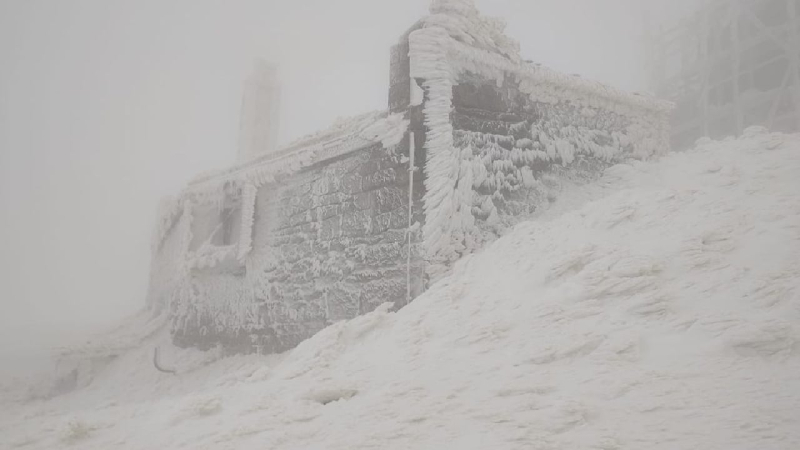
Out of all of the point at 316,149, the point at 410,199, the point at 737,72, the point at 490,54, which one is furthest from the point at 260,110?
the point at 737,72

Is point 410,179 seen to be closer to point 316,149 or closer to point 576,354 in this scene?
point 316,149

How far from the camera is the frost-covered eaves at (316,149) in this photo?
4523 millimetres

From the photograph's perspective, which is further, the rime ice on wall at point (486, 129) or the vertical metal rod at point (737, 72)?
the vertical metal rod at point (737, 72)

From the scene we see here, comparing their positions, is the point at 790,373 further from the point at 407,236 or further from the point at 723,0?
the point at 723,0

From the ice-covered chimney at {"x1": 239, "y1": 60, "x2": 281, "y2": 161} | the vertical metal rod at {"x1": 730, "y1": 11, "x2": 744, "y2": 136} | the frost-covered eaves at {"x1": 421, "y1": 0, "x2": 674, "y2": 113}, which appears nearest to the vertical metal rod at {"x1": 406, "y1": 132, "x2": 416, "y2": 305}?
the frost-covered eaves at {"x1": 421, "y1": 0, "x2": 674, "y2": 113}

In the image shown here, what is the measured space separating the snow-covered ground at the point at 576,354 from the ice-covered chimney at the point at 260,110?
39.4 ft

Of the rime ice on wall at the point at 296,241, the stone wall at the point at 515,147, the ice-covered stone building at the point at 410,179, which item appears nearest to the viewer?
the ice-covered stone building at the point at 410,179

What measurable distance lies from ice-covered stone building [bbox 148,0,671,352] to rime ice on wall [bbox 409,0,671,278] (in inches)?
0.5

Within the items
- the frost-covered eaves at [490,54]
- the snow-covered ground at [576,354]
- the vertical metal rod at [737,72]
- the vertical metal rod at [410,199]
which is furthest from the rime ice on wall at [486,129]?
the vertical metal rod at [737,72]

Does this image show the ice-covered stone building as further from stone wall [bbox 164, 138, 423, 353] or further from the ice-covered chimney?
the ice-covered chimney

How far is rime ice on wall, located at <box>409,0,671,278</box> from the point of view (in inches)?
164

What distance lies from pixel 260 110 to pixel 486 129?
39.4 feet

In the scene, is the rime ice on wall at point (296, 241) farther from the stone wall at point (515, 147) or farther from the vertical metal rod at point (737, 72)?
the vertical metal rod at point (737, 72)

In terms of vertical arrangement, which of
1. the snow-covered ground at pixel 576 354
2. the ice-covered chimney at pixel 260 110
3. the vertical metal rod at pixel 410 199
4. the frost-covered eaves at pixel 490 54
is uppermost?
the ice-covered chimney at pixel 260 110
